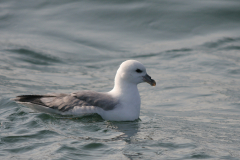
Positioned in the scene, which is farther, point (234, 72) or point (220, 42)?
point (220, 42)

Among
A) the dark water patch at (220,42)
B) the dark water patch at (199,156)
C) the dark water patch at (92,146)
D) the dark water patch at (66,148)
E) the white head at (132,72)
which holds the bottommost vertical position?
the dark water patch at (199,156)

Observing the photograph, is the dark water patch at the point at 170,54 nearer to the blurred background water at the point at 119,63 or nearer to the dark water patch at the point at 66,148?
the blurred background water at the point at 119,63

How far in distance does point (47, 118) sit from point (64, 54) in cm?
636

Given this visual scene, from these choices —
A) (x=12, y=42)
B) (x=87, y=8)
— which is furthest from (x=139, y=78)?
(x=87, y=8)

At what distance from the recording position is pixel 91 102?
7.03 meters

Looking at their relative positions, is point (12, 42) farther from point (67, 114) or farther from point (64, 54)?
point (67, 114)

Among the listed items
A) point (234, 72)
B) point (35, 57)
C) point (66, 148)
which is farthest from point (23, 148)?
point (234, 72)

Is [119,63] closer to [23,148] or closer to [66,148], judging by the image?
[66,148]

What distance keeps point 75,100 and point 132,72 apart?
1.23 m

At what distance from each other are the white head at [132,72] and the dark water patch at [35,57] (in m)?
5.67

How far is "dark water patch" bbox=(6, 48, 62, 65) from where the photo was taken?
40.9 feet

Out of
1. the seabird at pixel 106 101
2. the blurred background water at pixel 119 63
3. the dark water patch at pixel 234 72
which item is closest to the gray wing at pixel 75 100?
the seabird at pixel 106 101

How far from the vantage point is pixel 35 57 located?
12.8 m

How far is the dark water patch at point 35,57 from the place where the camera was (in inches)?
491
